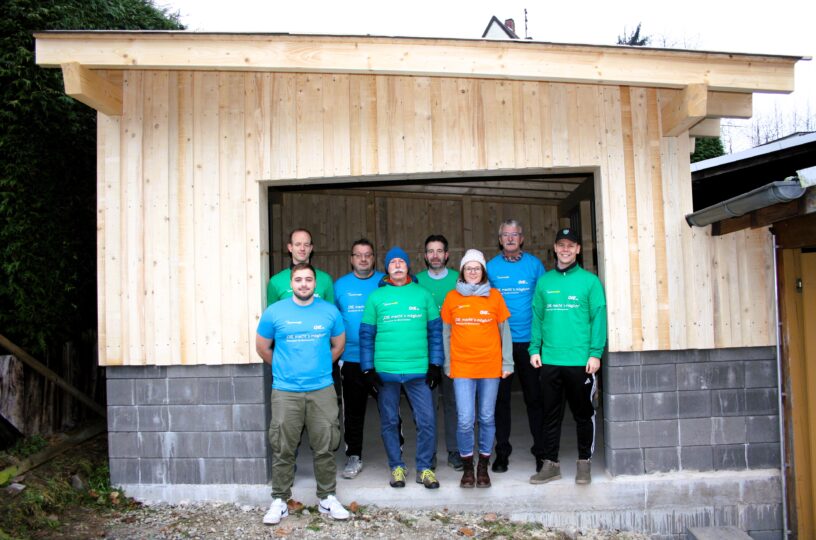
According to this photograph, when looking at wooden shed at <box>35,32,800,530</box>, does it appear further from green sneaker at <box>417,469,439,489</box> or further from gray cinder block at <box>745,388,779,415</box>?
green sneaker at <box>417,469,439,489</box>

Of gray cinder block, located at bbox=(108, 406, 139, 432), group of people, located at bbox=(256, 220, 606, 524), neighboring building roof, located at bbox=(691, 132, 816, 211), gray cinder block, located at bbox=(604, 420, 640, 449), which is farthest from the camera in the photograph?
neighboring building roof, located at bbox=(691, 132, 816, 211)

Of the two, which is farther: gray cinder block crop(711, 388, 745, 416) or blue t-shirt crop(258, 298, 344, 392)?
gray cinder block crop(711, 388, 745, 416)

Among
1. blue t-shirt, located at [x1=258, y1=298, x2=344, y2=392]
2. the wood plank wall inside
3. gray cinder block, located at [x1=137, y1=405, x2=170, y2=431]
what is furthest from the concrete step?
the wood plank wall inside

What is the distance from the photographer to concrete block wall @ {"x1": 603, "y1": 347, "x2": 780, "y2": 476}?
4676 millimetres

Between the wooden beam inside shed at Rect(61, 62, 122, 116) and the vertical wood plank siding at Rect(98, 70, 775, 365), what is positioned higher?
the wooden beam inside shed at Rect(61, 62, 122, 116)

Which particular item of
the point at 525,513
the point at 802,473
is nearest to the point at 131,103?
the point at 525,513

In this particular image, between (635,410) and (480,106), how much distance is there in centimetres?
256

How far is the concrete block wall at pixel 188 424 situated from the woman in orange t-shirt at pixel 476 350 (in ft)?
4.82

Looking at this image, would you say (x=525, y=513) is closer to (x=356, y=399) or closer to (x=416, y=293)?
(x=356, y=399)

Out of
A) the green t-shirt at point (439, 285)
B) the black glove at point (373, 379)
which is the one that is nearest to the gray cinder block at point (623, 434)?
the green t-shirt at point (439, 285)

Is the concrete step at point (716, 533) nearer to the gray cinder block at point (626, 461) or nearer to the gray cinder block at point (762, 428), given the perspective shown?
the gray cinder block at point (626, 461)

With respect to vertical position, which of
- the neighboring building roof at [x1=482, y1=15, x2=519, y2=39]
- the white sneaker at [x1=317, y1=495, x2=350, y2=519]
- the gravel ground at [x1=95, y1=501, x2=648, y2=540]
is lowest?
the gravel ground at [x1=95, y1=501, x2=648, y2=540]

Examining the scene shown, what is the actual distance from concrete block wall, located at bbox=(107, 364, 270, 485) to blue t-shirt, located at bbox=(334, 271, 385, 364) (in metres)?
0.68

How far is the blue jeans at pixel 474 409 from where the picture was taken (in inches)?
177
